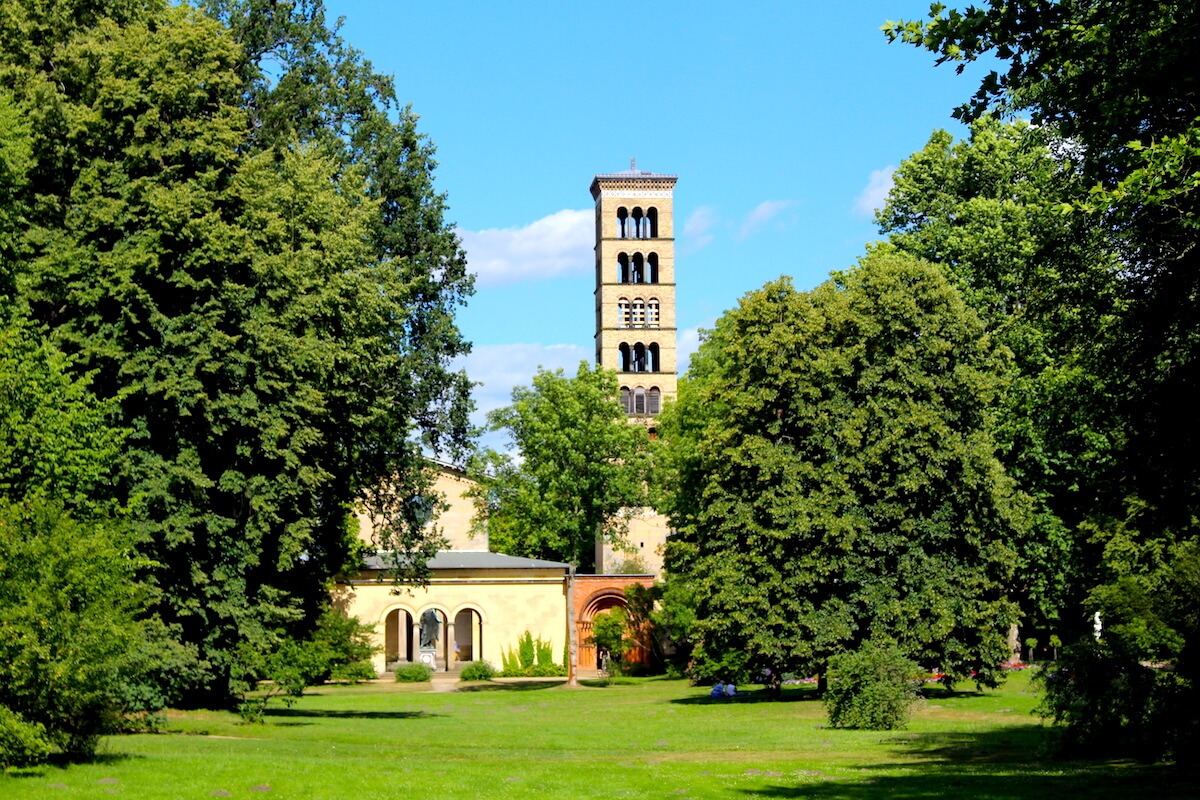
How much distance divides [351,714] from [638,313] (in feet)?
191

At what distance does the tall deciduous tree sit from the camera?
64938 millimetres

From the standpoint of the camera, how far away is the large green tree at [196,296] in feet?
94.0

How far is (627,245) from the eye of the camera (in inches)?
3691

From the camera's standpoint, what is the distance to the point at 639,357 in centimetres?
9319

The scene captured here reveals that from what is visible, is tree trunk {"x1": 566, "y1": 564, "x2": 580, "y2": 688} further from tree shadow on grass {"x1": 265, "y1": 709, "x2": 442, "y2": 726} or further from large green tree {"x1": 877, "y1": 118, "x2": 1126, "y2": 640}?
large green tree {"x1": 877, "y1": 118, "x2": 1126, "y2": 640}

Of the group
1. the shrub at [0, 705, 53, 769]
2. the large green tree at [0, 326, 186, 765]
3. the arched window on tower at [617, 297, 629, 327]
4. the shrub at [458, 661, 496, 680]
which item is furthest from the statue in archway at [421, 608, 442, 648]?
the shrub at [0, 705, 53, 769]

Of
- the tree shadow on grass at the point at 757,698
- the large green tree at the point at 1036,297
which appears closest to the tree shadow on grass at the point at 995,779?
the large green tree at the point at 1036,297

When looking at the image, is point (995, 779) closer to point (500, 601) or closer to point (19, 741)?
point (19, 741)

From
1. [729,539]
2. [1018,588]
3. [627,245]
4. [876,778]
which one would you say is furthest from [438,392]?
[627,245]

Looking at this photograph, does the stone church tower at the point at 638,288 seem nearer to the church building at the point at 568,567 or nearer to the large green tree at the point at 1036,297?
the church building at the point at 568,567

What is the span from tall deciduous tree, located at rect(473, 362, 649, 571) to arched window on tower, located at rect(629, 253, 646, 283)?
24273 mm

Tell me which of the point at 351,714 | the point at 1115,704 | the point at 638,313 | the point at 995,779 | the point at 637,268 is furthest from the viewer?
the point at 637,268

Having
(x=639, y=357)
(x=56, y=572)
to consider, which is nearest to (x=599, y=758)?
(x=56, y=572)

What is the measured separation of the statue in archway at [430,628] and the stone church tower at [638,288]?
2251 cm
